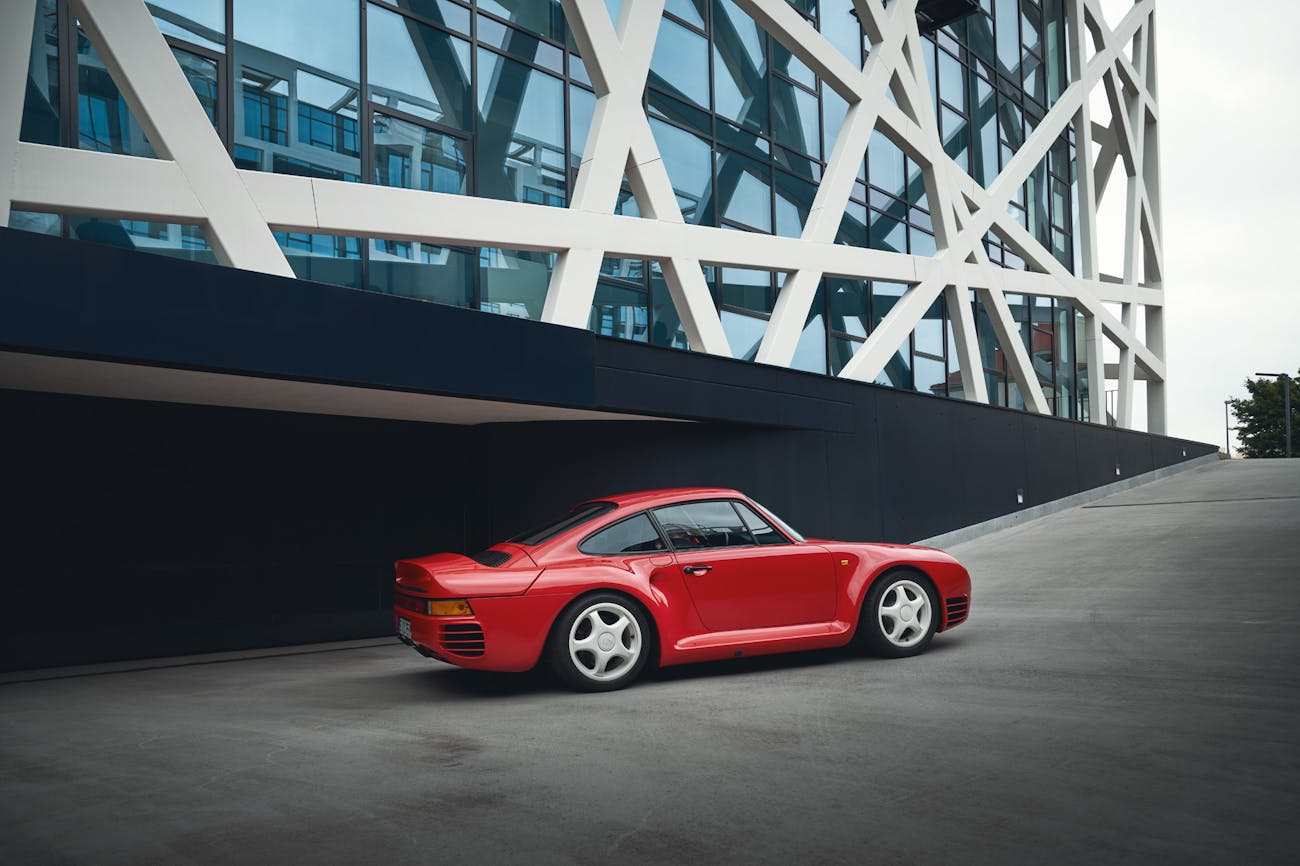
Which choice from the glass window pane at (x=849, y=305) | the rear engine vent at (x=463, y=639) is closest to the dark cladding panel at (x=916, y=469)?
the glass window pane at (x=849, y=305)

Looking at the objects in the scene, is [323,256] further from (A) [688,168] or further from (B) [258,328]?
(A) [688,168]

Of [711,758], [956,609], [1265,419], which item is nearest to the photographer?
[711,758]

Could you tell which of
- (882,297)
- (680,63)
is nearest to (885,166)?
(882,297)

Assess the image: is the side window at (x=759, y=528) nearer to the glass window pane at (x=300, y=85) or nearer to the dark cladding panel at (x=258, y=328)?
the dark cladding panel at (x=258, y=328)

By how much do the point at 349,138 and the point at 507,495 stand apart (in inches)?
183

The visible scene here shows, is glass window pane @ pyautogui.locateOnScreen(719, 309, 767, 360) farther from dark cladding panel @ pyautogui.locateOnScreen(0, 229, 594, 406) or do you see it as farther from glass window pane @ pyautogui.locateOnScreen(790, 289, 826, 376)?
dark cladding panel @ pyautogui.locateOnScreen(0, 229, 594, 406)

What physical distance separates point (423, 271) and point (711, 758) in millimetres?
9245

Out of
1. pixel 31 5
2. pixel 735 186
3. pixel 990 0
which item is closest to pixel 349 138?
pixel 31 5

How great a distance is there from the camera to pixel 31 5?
8.29 metres

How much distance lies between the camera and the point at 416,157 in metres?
12.9

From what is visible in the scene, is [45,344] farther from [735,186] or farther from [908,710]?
[735,186]

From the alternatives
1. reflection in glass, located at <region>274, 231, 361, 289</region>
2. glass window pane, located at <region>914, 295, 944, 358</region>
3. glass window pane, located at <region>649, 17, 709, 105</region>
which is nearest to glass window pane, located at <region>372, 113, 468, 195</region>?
reflection in glass, located at <region>274, 231, 361, 289</region>

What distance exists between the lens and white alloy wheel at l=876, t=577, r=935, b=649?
7512 mm

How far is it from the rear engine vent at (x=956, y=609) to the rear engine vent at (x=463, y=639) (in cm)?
355
